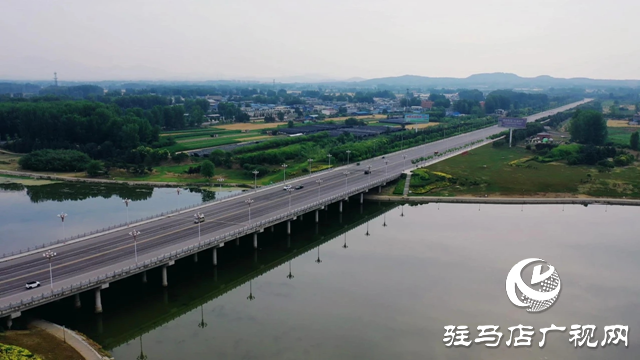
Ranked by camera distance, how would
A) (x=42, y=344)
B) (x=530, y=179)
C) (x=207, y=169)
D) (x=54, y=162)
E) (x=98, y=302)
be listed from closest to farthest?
(x=42, y=344), (x=98, y=302), (x=530, y=179), (x=207, y=169), (x=54, y=162)

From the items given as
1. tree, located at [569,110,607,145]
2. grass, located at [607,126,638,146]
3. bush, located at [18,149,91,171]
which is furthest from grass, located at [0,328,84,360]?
grass, located at [607,126,638,146]

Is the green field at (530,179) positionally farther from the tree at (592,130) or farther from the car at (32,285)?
the car at (32,285)

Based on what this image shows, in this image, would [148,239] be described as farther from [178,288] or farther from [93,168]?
[93,168]

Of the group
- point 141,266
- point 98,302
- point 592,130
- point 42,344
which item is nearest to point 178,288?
point 141,266

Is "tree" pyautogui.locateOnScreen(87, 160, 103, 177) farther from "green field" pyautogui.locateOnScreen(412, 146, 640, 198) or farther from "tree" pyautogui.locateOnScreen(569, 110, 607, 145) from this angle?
"tree" pyautogui.locateOnScreen(569, 110, 607, 145)

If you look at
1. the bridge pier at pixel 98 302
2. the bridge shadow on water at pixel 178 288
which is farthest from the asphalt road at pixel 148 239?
the bridge shadow on water at pixel 178 288
